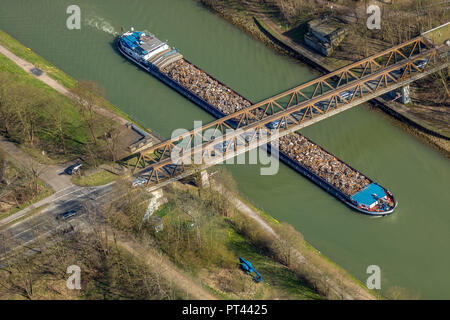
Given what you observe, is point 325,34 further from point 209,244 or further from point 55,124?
point 209,244

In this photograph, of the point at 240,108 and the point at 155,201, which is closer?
the point at 155,201

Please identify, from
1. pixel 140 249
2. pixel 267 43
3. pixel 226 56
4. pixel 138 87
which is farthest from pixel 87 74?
pixel 140 249

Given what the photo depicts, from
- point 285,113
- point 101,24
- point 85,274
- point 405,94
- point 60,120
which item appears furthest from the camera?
point 101,24

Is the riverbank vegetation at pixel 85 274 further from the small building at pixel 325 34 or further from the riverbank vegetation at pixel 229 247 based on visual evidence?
the small building at pixel 325 34

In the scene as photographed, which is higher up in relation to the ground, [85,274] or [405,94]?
[405,94]

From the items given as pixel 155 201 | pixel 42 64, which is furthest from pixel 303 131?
pixel 42 64
